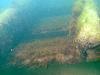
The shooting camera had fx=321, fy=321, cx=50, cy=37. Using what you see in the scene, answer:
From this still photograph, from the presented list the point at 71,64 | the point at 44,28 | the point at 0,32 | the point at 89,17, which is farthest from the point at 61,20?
the point at 71,64

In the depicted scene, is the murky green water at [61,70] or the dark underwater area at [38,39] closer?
the murky green water at [61,70]

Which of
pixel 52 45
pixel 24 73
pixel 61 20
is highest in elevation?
pixel 61 20

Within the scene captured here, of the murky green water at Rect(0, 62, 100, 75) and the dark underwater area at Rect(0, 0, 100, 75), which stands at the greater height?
the dark underwater area at Rect(0, 0, 100, 75)

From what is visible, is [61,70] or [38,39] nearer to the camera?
[61,70]

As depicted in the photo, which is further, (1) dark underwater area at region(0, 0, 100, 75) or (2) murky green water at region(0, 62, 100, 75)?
(1) dark underwater area at region(0, 0, 100, 75)

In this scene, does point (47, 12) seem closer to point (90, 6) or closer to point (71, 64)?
point (90, 6)

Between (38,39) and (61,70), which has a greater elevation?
(38,39)
